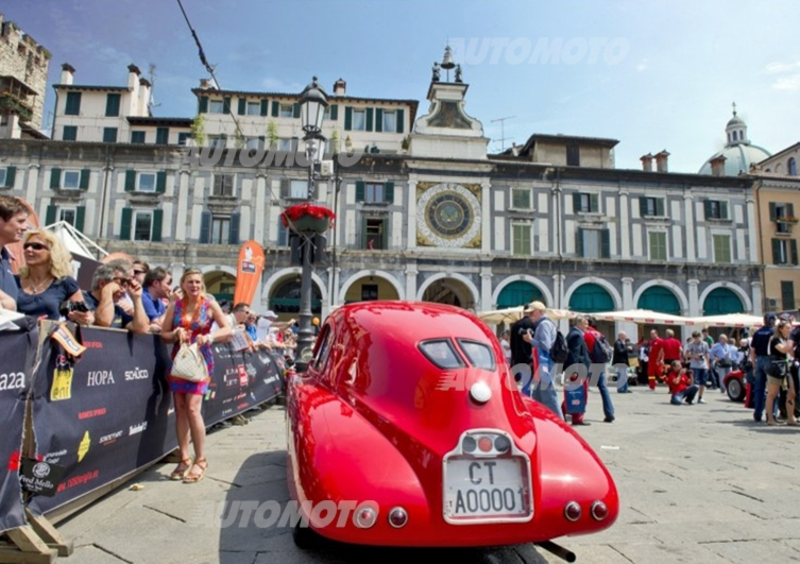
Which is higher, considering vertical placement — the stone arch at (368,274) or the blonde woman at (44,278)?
the stone arch at (368,274)

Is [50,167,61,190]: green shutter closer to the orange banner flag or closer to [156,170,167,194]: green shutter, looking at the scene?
[156,170,167,194]: green shutter

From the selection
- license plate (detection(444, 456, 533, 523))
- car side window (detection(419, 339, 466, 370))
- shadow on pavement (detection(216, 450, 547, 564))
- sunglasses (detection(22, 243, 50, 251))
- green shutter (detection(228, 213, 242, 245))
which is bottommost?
shadow on pavement (detection(216, 450, 547, 564))

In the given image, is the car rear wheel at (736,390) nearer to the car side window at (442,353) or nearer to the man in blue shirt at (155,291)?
the car side window at (442,353)

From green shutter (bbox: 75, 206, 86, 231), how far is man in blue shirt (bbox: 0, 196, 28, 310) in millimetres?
29459

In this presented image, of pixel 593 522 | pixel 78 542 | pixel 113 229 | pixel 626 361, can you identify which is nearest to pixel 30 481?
pixel 78 542

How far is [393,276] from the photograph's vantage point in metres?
29.6

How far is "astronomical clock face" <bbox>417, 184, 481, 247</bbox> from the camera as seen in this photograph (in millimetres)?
30219

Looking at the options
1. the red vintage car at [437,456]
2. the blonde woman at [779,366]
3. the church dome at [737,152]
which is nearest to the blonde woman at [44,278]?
the red vintage car at [437,456]

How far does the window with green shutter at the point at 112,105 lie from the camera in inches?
1379

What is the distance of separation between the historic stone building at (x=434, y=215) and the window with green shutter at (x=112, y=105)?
5.43m

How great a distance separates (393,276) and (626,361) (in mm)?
14159

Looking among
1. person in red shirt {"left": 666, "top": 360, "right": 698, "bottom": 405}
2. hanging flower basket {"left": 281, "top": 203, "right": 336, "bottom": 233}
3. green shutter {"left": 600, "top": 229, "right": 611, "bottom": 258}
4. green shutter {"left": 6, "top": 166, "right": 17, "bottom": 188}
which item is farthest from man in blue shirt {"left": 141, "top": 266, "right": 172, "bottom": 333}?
green shutter {"left": 6, "top": 166, "right": 17, "bottom": 188}

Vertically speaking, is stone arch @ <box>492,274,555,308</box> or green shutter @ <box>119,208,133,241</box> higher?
green shutter @ <box>119,208,133,241</box>

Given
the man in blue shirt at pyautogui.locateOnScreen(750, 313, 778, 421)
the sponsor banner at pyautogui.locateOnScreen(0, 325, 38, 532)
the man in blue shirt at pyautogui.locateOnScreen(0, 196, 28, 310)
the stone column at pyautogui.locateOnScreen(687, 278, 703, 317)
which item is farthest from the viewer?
the stone column at pyautogui.locateOnScreen(687, 278, 703, 317)
